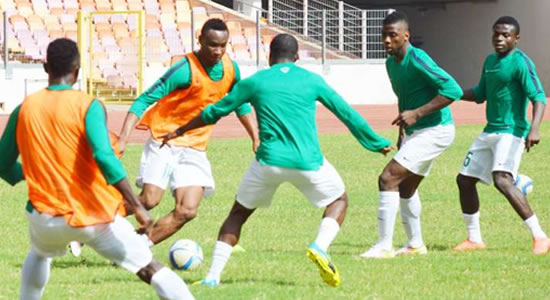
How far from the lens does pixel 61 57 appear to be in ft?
21.4

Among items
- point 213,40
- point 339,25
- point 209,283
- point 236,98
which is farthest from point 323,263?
point 339,25

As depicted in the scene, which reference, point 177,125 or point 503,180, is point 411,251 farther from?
point 177,125

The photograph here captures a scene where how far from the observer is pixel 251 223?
1270cm

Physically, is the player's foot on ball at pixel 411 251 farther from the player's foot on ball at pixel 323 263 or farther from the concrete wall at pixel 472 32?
the concrete wall at pixel 472 32

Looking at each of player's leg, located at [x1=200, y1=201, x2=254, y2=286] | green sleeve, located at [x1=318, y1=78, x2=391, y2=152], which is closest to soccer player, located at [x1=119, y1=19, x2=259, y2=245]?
player's leg, located at [x1=200, y1=201, x2=254, y2=286]

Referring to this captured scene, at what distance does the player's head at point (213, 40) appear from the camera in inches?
367

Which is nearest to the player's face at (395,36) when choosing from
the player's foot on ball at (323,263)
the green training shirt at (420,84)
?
the green training shirt at (420,84)

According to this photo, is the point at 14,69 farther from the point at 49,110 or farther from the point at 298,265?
the point at 49,110

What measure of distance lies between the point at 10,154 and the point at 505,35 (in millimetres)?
5158

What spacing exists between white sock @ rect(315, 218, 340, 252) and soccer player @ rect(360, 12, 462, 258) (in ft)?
5.18

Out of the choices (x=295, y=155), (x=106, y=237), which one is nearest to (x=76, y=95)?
(x=106, y=237)

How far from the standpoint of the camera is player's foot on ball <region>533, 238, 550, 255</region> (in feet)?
33.9

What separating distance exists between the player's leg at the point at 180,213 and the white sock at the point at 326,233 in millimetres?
1502

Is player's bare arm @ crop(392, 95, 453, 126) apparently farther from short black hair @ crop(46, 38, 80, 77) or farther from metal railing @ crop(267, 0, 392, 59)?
metal railing @ crop(267, 0, 392, 59)
